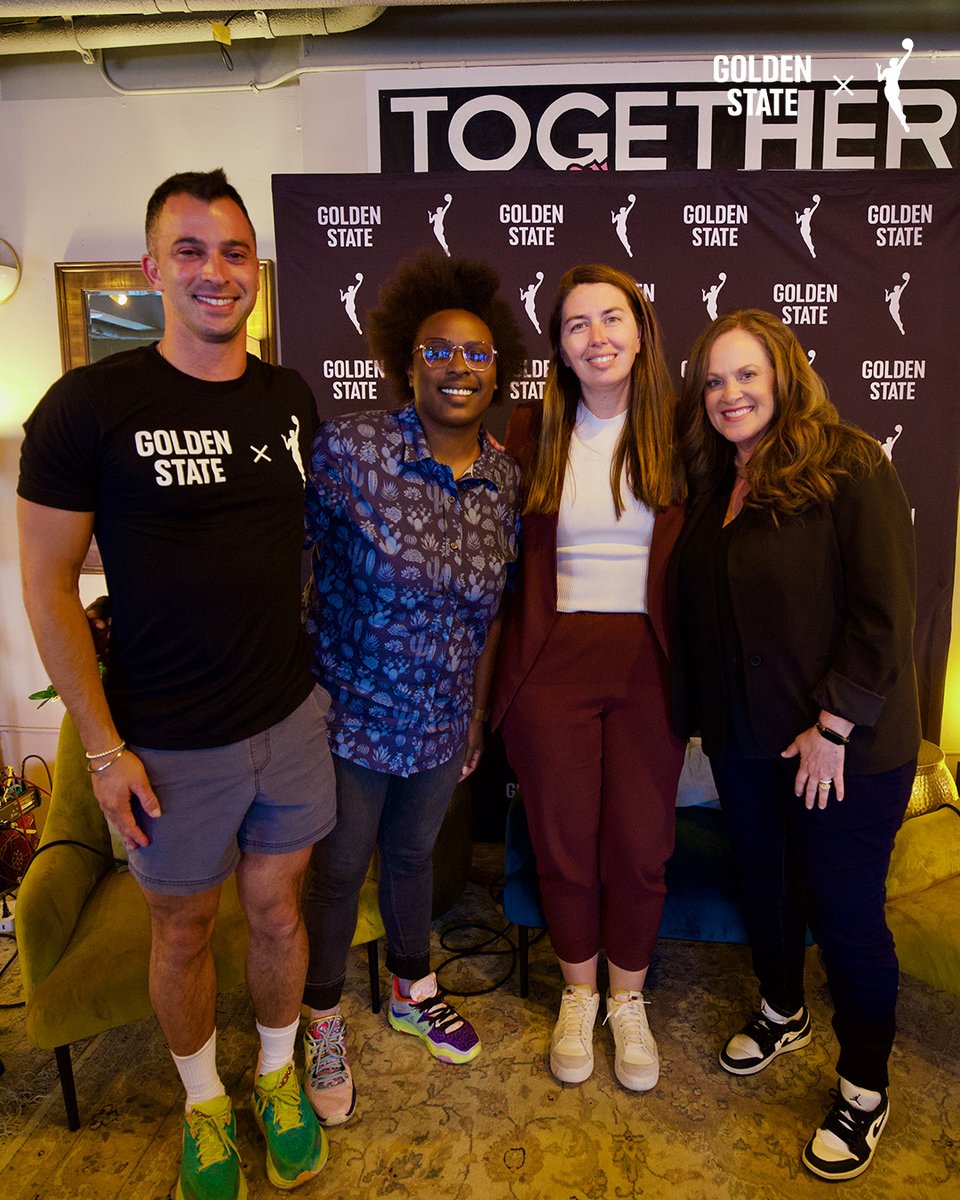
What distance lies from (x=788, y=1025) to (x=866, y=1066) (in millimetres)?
321

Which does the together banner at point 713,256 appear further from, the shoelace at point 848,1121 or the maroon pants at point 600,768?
the shoelace at point 848,1121

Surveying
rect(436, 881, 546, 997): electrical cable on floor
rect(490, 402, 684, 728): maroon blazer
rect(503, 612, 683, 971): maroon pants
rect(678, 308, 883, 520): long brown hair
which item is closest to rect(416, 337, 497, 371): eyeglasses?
rect(490, 402, 684, 728): maroon blazer

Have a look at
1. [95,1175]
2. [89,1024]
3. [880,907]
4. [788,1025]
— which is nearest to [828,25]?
[880,907]

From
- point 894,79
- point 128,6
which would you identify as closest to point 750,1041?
point 894,79

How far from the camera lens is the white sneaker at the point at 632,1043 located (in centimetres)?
191

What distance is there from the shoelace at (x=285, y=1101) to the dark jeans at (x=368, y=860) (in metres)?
0.19

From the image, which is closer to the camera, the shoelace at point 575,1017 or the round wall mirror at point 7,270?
the shoelace at point 575,1017

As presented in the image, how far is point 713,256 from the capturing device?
9.65 ft

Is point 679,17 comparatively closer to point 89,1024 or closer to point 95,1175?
point 89,1024

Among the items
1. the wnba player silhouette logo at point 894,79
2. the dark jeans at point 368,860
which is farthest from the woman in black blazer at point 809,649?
the wnba player silhouette logo at point 894,79

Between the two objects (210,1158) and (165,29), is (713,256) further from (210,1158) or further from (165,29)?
(210,1158)

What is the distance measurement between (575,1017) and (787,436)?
1429mm

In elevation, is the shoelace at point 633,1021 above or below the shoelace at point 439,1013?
above

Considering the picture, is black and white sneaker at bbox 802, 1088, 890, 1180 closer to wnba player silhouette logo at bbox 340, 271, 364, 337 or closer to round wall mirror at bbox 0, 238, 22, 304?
wnba player silhouette logo at bbox 340, 271, 364, 337
